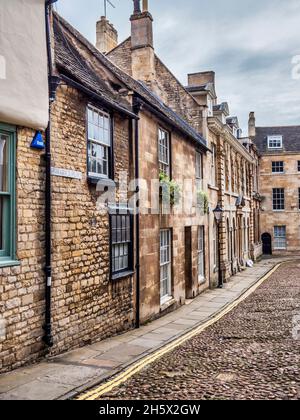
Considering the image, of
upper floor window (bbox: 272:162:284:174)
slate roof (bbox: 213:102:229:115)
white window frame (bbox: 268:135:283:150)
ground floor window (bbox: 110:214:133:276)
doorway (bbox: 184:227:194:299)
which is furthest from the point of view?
white window frame (bbox: 268:135:283:150)

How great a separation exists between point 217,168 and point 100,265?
1412 cm

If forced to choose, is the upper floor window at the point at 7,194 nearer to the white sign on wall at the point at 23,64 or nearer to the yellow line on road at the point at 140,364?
the white sign on wall at the point at 23,64

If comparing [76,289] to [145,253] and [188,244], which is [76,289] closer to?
[145,253]

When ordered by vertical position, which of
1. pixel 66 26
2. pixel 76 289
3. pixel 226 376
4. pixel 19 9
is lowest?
pixel 226 376

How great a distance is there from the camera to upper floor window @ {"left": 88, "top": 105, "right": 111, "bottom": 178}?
9141 mm

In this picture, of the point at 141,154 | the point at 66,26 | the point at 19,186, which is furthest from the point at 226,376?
the point at 66,26

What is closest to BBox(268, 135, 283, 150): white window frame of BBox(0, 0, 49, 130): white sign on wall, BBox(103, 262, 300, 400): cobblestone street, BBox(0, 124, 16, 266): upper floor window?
BBox(103, 262, 300, 400): cobblestone street

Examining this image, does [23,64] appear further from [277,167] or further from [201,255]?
[277,167]

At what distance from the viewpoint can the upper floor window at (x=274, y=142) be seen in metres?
42.1

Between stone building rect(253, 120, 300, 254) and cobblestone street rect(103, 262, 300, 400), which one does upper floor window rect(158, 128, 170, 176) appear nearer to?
cobblestone street rect(103, 262, 300, 400)

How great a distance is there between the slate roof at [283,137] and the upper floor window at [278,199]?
13.5 ft

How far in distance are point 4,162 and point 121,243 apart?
4.42 m

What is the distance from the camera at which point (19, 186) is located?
6.81m

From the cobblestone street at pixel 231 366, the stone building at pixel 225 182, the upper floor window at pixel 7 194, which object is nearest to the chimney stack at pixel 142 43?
the stone building at pixel 225 182
